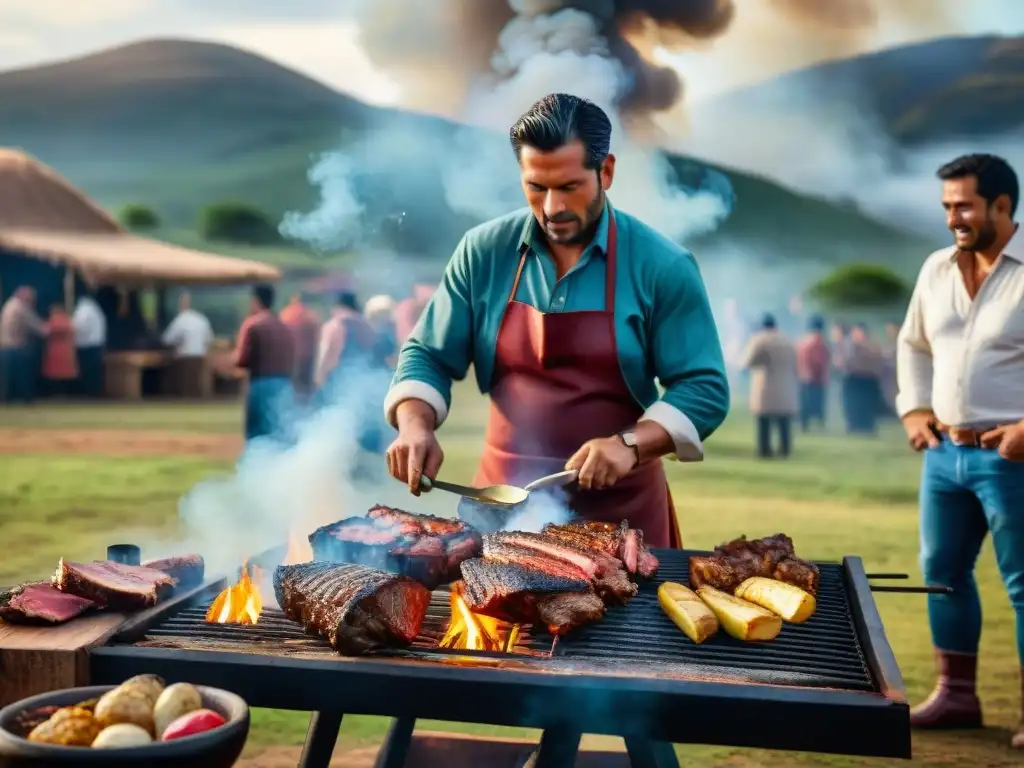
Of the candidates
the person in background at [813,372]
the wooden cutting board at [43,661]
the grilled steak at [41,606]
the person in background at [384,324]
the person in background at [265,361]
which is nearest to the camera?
the wooden cutting board at [43,661]

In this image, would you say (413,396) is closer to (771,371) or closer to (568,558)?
(568,558)

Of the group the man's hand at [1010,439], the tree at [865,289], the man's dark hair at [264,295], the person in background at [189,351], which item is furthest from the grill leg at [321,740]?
the tree at [865,289]

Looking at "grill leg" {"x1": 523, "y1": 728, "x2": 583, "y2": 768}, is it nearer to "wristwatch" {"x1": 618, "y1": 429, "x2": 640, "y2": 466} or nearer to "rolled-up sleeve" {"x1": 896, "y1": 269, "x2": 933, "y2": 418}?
"wristwatch" {"x1": 618, "y1": 429, "x2": 640, "y2": 466}

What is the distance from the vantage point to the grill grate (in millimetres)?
2514

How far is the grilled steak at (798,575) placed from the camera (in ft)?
10.2

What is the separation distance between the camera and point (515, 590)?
2.70 m

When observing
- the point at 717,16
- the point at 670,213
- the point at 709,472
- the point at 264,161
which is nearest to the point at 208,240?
the point at 264,161

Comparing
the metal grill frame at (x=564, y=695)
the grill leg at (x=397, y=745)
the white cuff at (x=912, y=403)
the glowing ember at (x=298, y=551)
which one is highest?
the white cuff at (x=912, y=403)

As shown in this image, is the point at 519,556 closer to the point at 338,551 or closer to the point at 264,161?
the point at 338,551

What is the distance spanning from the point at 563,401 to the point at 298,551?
0.98m

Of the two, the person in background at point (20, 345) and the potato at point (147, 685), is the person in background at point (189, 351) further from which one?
the potato at point (147, 685)

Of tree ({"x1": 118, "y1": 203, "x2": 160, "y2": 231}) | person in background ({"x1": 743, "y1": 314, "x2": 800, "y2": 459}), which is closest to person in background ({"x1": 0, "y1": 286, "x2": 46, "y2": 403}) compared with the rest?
person in background ({"x1": 743, "y1": 314, "x2": 800, "y2": 459})

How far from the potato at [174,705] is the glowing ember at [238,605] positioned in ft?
2.17

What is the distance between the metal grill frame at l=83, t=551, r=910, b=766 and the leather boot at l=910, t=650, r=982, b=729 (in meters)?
3.04
